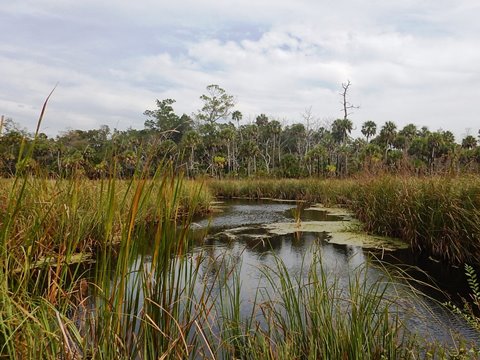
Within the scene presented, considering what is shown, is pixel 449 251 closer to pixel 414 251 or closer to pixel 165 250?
pixel 414 251

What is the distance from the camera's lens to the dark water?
→ 2.99 meters

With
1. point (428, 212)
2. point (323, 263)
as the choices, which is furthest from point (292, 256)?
point (428, 212)

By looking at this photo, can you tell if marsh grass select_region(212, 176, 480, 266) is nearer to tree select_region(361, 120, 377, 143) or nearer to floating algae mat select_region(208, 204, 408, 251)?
floating algae mat select_region(208, 204, 408, 251)

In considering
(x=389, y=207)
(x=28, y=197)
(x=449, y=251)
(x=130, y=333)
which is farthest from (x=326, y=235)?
(x=130, y=333)

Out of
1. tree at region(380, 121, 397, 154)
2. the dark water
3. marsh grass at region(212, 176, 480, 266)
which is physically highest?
tree at region(380, 121, 397, 154)

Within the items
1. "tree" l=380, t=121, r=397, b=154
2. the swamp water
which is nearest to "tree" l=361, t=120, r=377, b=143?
"tree" l=380, t=121, r=397, b=154

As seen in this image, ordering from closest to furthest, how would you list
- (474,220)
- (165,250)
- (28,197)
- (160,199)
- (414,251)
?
(160,199)
(165,250)
(28,197)
(474,220)
(414,251)

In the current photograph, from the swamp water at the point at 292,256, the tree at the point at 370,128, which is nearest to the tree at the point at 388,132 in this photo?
the tree at the point at 370,128

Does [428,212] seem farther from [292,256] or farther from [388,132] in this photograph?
[388,132]

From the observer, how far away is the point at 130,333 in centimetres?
203

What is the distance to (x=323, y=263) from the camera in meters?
5.30

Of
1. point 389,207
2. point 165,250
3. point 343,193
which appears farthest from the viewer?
point 343,193

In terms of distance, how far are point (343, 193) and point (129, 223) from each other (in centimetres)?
1316

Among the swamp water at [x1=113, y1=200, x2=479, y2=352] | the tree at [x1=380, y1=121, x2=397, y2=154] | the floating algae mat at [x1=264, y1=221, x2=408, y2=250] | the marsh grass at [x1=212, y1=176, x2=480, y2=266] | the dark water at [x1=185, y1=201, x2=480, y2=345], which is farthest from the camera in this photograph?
the tree at [x1=380, y1=121, x2=397, y2=154]
